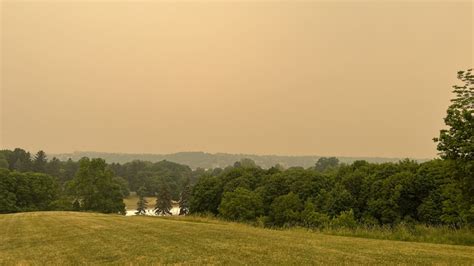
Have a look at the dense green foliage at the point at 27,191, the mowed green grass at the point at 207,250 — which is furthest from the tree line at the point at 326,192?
the mowed green grass at the point at 207,250

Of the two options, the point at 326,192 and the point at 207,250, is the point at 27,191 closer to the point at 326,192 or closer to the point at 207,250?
the point at 326,192

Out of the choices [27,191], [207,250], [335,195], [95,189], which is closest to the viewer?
[207,250]

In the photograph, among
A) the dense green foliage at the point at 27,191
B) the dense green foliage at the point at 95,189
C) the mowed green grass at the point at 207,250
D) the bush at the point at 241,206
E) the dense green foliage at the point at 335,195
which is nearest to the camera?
the mowed green grass at the point at 207,250

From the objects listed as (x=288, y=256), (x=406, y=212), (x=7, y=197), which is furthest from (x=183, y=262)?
(x=7, y=197)

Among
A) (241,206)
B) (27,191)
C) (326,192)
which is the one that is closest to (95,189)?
(27,191)

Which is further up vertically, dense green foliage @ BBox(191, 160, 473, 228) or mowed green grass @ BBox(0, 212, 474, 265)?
mowed green grass @ BBox(0, 212, 474, 265)

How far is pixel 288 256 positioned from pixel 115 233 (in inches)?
Result: 670

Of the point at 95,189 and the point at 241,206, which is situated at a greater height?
the point at 95,189

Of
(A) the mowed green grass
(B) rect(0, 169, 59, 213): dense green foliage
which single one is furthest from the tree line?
(A) the mowed green grass

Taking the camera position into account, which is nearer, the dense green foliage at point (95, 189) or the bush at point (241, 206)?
the bush at point (241, 206)

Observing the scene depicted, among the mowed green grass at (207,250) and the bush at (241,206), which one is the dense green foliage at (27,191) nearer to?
the bush at (241,206)

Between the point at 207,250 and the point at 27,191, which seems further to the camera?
the point at 27,191

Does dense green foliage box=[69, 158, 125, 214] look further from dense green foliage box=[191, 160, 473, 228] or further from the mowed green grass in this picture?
the mowed green grass

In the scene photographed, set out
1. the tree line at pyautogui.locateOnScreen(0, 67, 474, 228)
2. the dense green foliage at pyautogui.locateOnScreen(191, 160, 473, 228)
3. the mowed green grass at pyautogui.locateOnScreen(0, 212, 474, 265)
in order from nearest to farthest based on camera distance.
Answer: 1. the mowed green grass at pyautogui.locateOnScreen(0, 212, 474, 265)
2. the tree line at pyautogui.locateOnScreen(0, 67, 474, 228)
3. the dense green foliage at pyautogui.locateOnScreen(191, 160, 473, 228)
